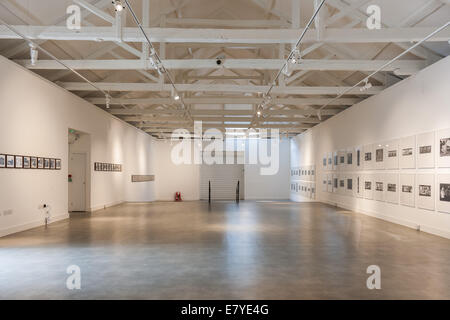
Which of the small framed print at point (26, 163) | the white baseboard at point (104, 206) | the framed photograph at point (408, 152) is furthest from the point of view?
the white baseboard at point (104, 206)

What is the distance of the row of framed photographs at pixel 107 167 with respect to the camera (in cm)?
1412

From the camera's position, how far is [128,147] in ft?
61.6

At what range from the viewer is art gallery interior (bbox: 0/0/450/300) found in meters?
5.05

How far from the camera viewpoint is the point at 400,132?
1038 cm

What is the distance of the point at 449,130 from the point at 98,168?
11286 mm

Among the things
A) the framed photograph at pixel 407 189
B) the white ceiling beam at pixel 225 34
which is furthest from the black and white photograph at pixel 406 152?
the white ceiling beam at pixel 225 34

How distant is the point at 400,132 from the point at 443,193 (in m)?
2.52

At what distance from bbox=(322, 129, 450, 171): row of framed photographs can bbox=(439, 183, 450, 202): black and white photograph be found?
42cm

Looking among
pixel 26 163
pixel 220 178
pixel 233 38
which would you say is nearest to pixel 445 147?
pixel 233 38

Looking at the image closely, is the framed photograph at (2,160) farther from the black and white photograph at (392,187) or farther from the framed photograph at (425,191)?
the black and white photograph at (392,187)

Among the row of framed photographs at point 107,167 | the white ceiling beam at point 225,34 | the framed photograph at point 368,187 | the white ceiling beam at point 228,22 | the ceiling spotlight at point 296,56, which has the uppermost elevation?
the white ceiling beam at point 228,22

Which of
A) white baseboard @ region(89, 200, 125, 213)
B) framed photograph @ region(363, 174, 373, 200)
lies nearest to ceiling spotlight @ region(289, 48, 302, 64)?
framed photograph @ region(363, 174, 373, 200)

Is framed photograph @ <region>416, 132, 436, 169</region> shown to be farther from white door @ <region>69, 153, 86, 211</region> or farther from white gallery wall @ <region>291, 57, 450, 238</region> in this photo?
white door @ <region>69, 153, 86, 211</region>
